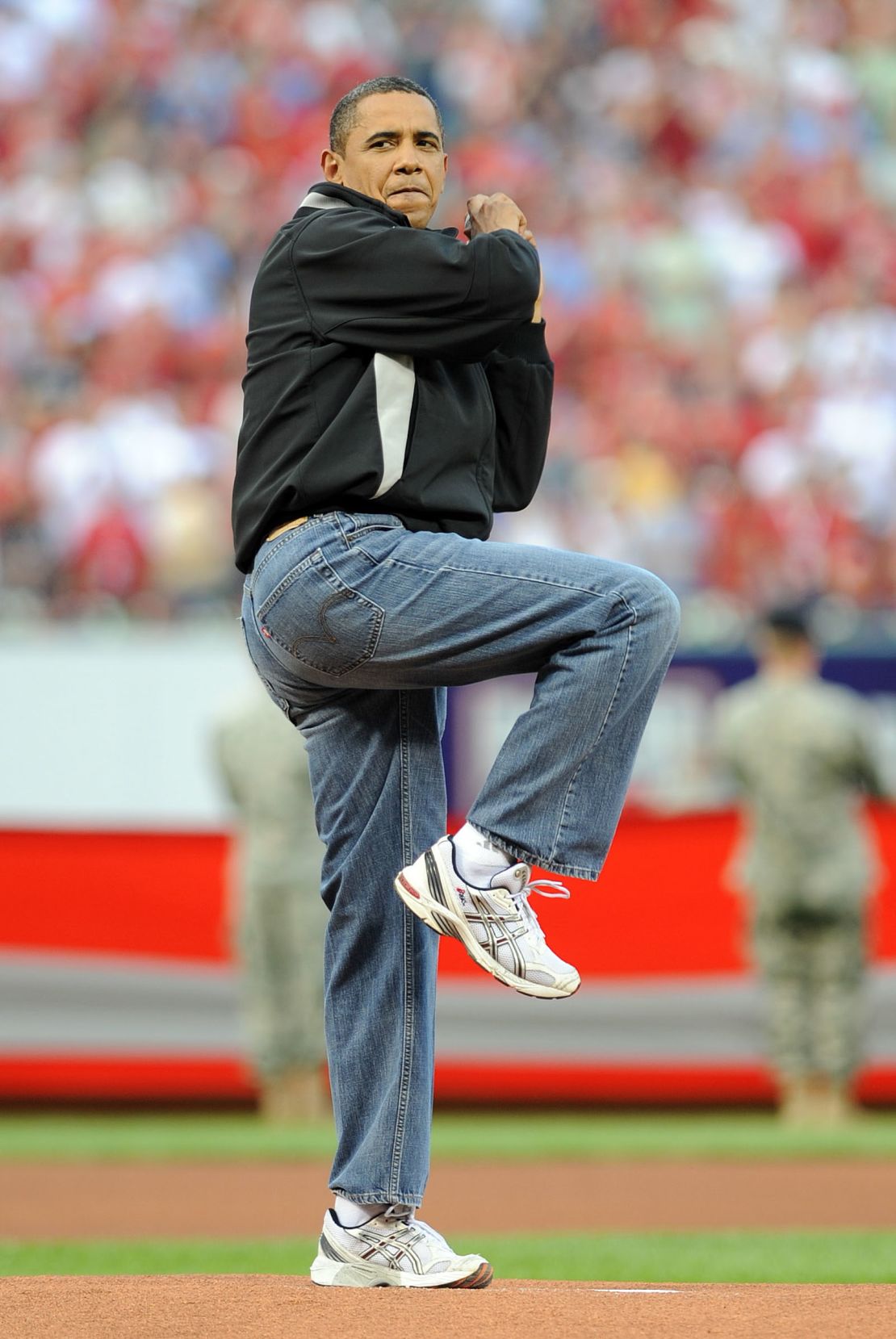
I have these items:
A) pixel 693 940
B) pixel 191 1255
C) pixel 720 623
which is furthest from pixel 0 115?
pixel 191 1255

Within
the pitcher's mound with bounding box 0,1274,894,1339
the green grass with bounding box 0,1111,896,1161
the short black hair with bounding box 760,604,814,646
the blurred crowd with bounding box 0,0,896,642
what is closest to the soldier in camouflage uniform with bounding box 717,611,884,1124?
the short black hair with bounding box 760,604,814,646

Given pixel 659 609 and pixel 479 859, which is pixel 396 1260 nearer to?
pixel 479 859

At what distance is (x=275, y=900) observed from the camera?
31.2 ft

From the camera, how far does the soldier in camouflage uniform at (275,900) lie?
31.0ft

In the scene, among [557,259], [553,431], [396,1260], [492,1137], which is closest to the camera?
[396,1260]

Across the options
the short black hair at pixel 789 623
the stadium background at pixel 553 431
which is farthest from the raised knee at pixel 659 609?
the stadium background at pixel 553 431

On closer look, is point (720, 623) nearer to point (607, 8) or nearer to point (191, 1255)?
point (191, 1255)

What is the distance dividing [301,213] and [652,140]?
12.1 m

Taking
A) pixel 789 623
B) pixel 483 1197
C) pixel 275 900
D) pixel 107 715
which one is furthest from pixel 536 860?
pixel 107 715

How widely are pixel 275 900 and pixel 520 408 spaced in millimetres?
5947

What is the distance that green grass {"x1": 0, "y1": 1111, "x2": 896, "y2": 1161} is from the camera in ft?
28.6

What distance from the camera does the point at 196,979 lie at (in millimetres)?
9945

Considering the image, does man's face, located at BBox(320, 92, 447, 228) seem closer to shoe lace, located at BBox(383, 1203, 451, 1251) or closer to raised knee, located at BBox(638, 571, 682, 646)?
raised knee, located at BBox(638, 571, 682, 646)

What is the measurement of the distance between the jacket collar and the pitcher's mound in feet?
6.35
